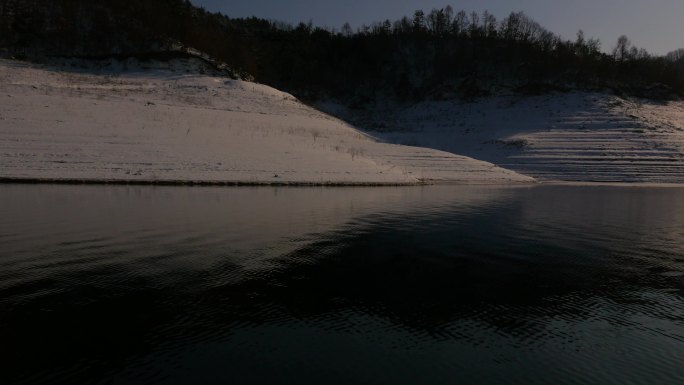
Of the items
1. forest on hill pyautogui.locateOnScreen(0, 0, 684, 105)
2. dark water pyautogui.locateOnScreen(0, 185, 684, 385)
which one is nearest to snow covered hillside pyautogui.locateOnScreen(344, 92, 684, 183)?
forest on hill pyautogui.locateOnScreen(0, 0, 684, 105)

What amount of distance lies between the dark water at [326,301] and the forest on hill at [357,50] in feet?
239

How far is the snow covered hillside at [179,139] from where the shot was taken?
118 feet

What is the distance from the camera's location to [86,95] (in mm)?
54125

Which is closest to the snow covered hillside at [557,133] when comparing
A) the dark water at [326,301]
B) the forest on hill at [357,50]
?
the forest on hill at [357,50]

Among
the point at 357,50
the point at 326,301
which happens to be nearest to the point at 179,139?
the point at 326,301

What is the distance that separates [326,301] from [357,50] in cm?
13210

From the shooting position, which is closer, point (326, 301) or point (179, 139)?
point (326, 301)

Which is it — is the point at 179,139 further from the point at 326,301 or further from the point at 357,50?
the point at 357,50

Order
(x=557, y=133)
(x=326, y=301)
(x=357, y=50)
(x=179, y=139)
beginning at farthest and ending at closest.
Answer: (x=357, y=50) → (x=557, y=133) → (x=179, y=139) → (x=326, y=301)

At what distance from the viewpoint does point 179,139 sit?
4406 cm

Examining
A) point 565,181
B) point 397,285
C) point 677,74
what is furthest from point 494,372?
point 677,74

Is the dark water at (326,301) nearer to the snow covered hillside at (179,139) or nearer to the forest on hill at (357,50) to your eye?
the snow covered hillside at (179,139)

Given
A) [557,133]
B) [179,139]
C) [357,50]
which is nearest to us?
[179,139]

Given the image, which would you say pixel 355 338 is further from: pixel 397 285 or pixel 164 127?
pixel 164 127
